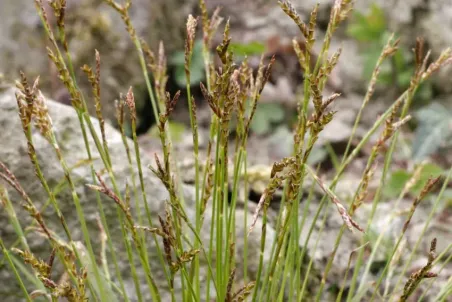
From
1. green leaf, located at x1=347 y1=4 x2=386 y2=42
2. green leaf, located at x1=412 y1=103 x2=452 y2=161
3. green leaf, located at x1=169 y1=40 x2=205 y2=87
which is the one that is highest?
green leaf, located at x1=347 y1=4 x2=386 y2=42

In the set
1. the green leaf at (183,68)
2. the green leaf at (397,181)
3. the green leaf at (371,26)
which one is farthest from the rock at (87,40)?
the green leaf at (397,181)

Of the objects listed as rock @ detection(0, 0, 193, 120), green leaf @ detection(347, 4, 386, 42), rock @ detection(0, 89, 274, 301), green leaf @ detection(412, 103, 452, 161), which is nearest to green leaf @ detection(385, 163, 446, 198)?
green leaf @ detection(412, 103, 452, 161)

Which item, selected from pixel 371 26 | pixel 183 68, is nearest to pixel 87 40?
pixel 183 68

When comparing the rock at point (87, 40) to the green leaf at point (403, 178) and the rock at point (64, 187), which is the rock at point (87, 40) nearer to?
the rock at point (64, 187)

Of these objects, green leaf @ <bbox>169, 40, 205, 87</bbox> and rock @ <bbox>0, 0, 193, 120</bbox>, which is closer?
rock @ <bbox>0, 0, 193, 120</bbox>

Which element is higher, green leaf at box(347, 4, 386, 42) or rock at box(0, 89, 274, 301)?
green leaf at box(347, 4, 386, 42)

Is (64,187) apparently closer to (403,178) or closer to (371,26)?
(403,178)

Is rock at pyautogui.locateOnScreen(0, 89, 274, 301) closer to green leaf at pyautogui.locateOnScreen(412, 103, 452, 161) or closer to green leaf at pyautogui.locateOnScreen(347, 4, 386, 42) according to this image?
green leaf at pyautogui.locateOnScreen(412, 103, 452, 161)
